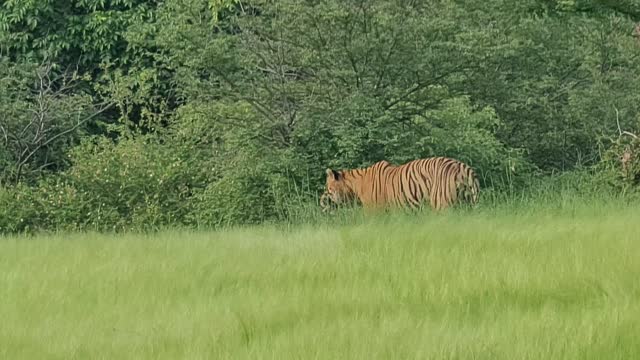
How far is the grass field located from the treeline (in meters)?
3.98

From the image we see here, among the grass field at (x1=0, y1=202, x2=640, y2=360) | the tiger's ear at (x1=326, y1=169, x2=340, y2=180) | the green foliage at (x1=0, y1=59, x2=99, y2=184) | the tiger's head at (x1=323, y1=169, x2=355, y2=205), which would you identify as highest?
the green foliage at (x1=0, y1=59, x2=99, y2=184)

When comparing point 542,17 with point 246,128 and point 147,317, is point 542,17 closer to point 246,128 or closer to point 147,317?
point 246,128

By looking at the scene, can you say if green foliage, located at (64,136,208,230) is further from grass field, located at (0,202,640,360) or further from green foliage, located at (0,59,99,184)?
grass field, located at (0,202,640,360)

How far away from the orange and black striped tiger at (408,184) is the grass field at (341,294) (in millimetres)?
2771

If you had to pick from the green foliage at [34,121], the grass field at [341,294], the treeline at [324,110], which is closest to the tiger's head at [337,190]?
the treeline at [324,110]

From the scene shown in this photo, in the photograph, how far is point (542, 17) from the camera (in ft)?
45.7

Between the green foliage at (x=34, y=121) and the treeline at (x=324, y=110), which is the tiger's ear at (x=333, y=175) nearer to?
the treeline at (x=324, y=110)

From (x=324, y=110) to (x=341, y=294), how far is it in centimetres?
726

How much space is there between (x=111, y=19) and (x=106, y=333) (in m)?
13.3

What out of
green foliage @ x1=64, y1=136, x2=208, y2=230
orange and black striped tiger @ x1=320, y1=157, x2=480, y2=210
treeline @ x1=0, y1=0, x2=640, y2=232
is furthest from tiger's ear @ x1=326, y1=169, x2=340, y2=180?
green foliage @ x1=64, y1=136, x2=208, y2=230

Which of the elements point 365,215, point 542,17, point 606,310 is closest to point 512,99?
point 542,17

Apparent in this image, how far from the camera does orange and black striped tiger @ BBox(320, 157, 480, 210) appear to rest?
33.8 feet

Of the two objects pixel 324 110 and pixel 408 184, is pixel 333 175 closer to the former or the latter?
pixel 408 184

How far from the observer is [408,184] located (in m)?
10.7
